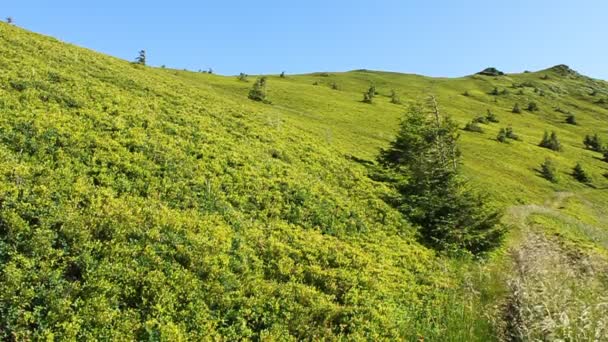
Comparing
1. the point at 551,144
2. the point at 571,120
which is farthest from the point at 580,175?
the point at 571,120

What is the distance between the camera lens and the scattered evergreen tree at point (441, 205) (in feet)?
72.2

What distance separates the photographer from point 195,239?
43.6ft

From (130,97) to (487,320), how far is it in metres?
24.0

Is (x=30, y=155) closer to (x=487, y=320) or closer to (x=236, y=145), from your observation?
(x=236, y=145)

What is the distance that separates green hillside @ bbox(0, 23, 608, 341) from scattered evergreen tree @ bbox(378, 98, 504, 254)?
3.68 ft

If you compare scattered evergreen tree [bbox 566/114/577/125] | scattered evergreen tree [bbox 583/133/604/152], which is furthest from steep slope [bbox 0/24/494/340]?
scattered evergreen tree [bbox 566/114/577/125]

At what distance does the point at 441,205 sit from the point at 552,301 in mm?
13783

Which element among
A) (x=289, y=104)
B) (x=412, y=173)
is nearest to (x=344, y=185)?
(x=412, y=173)

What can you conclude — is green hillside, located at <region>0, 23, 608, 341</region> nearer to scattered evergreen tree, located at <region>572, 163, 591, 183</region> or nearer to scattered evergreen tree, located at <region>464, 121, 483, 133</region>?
scattered evergreen tree, located at <region>572, 163, 591, 183</region>

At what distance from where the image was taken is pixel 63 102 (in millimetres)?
21422

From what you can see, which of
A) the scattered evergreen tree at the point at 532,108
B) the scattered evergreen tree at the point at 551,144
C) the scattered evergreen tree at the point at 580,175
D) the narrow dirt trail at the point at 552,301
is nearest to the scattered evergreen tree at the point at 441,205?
the narrow dirt trail at the point at 552,301

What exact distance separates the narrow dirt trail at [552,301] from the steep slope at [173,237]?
5.12ft

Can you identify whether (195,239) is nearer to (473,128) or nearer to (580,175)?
(580,175)

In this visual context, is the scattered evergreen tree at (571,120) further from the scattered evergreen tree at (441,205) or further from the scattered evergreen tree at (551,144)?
the scattered evergreen tree at (441,205)
